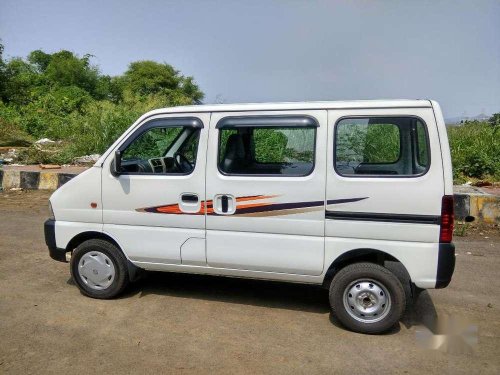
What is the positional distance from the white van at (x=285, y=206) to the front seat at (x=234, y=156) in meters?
0.01

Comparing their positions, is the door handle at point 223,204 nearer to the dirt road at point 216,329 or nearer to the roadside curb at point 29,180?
the dirt road at point 216,329

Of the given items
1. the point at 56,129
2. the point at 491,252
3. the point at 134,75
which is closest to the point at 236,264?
the point at 491,252

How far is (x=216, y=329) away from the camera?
3.99 metres

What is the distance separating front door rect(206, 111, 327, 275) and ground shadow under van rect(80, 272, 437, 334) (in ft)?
2.19

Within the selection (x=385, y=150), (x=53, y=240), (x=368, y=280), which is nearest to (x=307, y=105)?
(x=385, y=150)

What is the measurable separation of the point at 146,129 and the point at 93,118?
36.0 ft

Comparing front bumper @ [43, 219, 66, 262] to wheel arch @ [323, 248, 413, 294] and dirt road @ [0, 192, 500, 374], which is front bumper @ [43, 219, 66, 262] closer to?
dirt road @ [0, 192, 500, 374]

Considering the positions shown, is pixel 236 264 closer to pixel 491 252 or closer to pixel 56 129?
pixel 491 252

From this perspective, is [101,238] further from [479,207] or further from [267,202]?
[479,207]

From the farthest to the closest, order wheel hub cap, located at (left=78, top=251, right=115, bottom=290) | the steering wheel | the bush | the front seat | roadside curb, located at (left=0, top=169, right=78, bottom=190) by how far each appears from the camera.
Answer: roadside curb, located at (left=0, top=169, right=78, bottom=190) → the bush → wheel hub cap, located at (left=78, top=251, right=115, bottom=290) → the steering wheel → the front seat

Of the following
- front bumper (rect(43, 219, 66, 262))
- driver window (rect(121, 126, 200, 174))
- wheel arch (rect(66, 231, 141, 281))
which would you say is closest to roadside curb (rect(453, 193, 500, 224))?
driver window (rect(121, 126, 200, 174))

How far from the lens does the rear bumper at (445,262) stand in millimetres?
3670

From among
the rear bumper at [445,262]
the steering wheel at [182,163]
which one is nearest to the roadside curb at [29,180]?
the steering wheel at [182,163]

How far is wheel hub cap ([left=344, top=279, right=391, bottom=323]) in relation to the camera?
12.8 feet
